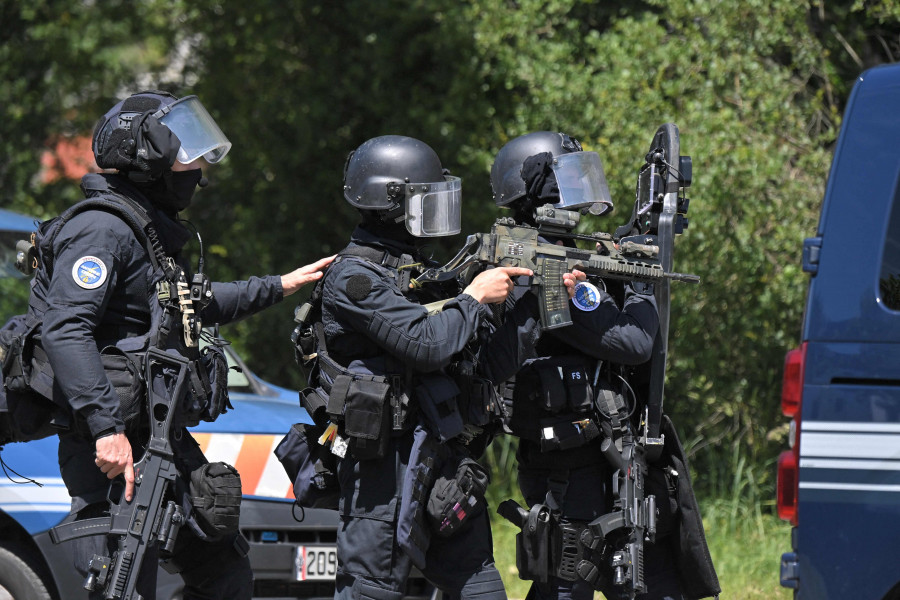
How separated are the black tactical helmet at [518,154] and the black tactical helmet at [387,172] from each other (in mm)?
264

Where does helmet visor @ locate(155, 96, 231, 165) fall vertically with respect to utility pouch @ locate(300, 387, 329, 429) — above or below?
above

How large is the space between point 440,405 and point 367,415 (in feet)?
0.85

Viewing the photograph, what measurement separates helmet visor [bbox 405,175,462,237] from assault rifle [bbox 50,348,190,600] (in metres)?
0.89

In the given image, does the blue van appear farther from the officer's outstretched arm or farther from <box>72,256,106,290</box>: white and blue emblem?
<box>72,256,106,290</box>: white and blue emblem

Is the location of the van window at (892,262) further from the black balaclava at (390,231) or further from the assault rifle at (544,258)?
the black balaclava at (390,231)

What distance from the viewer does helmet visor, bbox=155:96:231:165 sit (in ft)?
12.7

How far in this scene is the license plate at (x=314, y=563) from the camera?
15.1ft

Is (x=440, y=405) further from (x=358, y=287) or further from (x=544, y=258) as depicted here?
(x=544, y=258)

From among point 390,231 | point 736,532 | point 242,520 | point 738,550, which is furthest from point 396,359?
point 736,532

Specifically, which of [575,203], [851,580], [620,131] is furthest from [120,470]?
[620,131]

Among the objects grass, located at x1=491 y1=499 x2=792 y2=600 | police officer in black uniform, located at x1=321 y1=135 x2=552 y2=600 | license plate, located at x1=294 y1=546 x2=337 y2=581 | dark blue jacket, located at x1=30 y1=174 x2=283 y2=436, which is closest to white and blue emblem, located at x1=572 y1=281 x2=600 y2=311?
police officer in black uniform, located at x1=321 y1=135 x2=552 y2=600

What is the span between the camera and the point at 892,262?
349cm

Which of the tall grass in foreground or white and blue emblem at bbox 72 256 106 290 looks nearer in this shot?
white and blue emblem at bbox 72 256 106 290

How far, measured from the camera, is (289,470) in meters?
3.92
